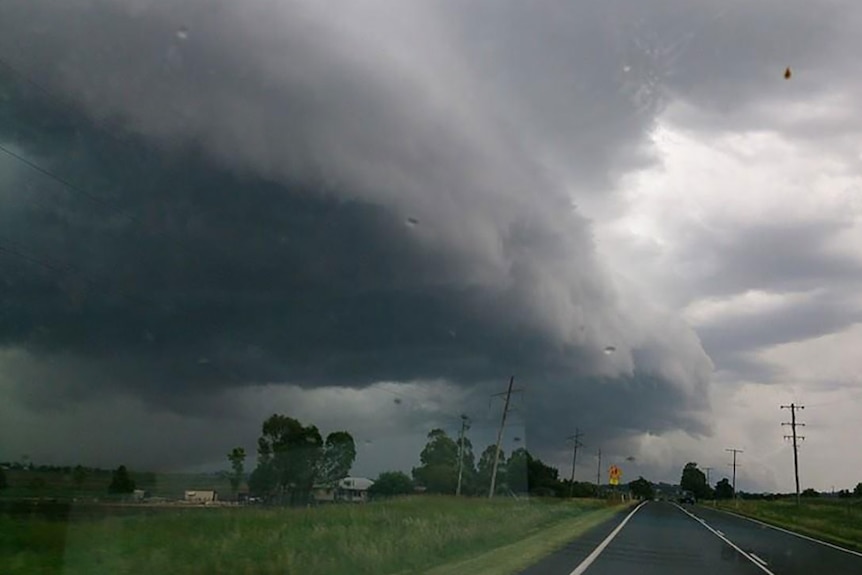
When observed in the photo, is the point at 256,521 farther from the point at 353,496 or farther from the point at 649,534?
the point at 353,496

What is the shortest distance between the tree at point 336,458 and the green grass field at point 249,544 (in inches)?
535

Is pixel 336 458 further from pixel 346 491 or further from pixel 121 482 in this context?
pixel 121 482

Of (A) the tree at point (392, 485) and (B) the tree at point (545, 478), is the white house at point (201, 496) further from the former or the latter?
(B) the tree at point (545, 478)

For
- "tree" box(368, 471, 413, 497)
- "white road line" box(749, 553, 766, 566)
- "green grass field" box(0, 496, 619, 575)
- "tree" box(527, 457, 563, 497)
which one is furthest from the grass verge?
"tree" box(527, 457, 563, 497)

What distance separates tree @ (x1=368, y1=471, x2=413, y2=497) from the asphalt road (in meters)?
21.6

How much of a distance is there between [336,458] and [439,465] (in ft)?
87.4

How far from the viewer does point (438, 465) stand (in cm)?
7231

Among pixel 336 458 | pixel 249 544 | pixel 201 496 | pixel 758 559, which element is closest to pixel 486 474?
pixel 336 458

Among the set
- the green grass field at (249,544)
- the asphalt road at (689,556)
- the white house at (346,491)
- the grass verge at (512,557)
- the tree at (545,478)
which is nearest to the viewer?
the green grass field at (249,544)

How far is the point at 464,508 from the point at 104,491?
787 inches

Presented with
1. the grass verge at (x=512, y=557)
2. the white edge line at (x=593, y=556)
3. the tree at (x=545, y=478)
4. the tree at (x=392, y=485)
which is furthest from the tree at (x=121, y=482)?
the tree at (x=545, y=478)

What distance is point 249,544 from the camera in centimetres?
2053

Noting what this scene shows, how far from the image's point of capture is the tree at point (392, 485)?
2323 inches

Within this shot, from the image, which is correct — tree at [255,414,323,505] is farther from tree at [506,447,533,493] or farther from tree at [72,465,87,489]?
tree at [506,447,533,493]
